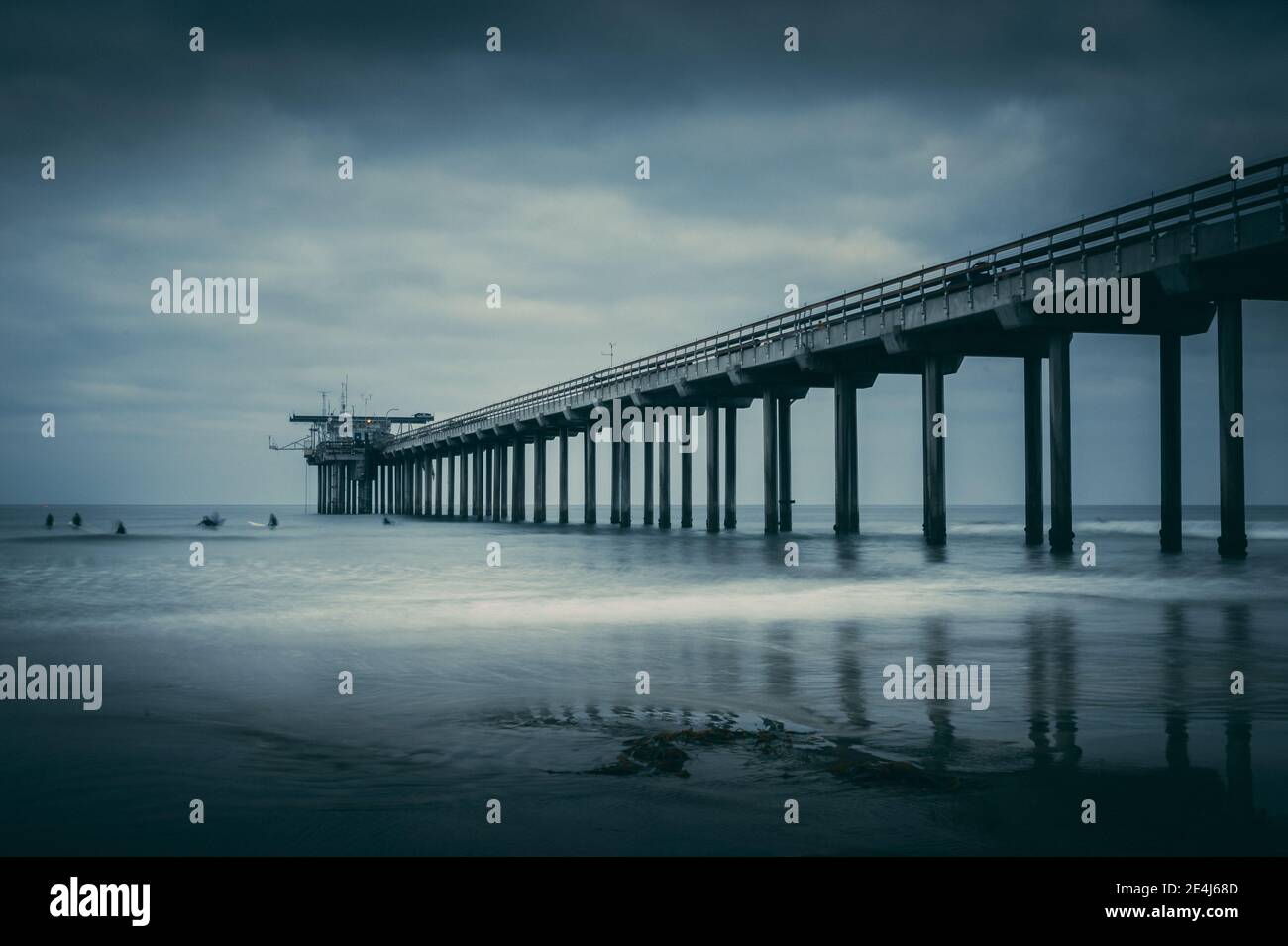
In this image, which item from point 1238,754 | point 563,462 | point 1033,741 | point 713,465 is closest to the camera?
point 1238,754

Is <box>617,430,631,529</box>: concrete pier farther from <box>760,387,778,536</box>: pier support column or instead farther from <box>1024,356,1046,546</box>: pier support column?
<box>1024,356,1046,546</box>: pier support column

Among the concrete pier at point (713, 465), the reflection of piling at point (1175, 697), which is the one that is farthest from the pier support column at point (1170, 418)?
the concrete pier at point (713, 465)

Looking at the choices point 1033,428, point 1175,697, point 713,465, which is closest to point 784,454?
point 713,465

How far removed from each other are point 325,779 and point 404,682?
419cm

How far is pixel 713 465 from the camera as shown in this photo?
54906 millimetres

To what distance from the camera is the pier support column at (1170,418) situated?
31.7 m

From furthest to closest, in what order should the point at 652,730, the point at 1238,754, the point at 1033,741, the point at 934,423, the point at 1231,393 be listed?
the point at 934,423, the point at 1231,393, the point at 652,730, the point at 1033,741, the point at 1238,754

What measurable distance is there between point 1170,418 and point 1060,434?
340 cm

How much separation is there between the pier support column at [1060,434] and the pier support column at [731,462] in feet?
94.6

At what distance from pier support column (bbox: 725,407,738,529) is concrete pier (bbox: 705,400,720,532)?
5.15m

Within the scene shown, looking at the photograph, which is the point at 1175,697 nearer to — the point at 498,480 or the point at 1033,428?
the point at 1033,428

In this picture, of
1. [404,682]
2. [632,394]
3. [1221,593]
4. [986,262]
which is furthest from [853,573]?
[632,394]

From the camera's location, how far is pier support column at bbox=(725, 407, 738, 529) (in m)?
60.7

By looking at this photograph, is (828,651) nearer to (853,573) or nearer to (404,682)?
(404,682)
